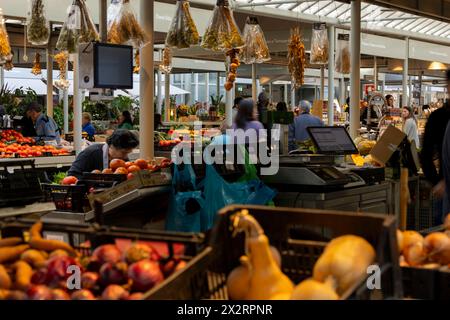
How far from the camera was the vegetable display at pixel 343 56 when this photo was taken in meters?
11.7

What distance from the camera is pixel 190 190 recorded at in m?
4.76

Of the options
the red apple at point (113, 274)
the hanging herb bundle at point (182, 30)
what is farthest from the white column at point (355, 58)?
the red apple at point (113, 274)

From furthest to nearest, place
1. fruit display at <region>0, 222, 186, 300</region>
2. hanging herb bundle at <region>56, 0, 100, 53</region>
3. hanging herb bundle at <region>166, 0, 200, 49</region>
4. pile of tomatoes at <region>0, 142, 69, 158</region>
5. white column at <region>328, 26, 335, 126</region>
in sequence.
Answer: white column at <region>328, 26, 335, 126</region>
pile of tomatoes at <region>0, 142, 69, 158</region>
hanging herb bundle at <region>166, 0, 200, 49</region>
hanging herb bundle at <region>56, 0, 100, 53</region>
fruit display at <region>0, 222, 186, 300</region>

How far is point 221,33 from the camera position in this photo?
7363mm

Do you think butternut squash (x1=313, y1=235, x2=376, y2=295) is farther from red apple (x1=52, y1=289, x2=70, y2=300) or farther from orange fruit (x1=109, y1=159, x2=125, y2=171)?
orange fruit (x1=109, y1=159, x2=125, y2=171)

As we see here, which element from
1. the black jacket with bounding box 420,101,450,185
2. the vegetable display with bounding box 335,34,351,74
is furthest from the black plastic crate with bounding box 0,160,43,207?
the vegetable display with bounding box 335,34,351,74

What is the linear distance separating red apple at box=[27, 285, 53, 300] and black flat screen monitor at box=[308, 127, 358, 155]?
4.96m

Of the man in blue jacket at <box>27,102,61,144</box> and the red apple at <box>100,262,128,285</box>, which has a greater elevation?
the man in blue jacket at <box>27,102,61,144</box>

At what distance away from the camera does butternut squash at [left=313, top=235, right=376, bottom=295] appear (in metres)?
2.03

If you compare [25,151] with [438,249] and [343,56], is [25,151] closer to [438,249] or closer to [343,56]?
[343,56]

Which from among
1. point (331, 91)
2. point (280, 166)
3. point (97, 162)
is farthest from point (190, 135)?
point (280, 166)

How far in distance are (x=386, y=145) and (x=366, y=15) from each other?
524 inches

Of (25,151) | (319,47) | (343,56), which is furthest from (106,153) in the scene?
(343,56)
